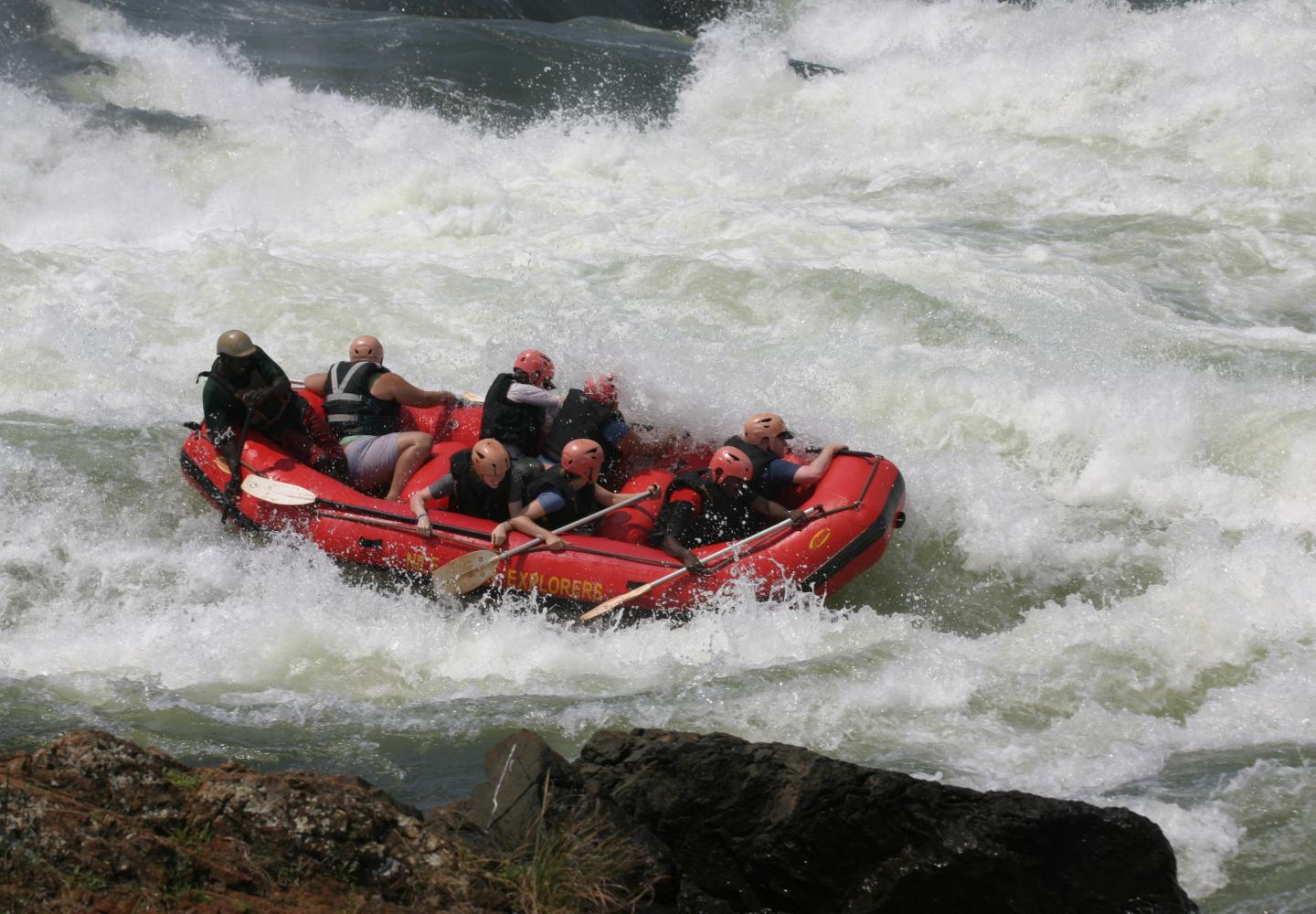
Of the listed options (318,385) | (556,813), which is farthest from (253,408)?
(556,813)

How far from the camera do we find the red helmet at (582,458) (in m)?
7.09

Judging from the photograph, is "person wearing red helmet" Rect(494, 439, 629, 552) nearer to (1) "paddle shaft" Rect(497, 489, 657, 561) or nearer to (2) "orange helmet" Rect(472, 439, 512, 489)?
(1) "paddle shaft" Rect(497, 489, 657, 561)

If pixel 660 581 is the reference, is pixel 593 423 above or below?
above

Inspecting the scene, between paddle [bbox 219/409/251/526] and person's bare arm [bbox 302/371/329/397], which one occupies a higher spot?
person's bare arm [bbox 302/371/329/397]

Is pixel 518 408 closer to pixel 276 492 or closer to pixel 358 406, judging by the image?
pixel 358 406

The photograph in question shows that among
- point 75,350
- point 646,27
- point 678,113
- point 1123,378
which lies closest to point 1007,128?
point 678,113

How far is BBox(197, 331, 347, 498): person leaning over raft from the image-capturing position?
24.5 feet

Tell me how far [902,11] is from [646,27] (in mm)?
4571

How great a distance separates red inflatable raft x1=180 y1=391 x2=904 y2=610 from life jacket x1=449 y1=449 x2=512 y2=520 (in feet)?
0.32

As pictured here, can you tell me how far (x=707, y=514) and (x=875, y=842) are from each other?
3.29 m

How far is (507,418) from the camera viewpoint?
7555 millimetres

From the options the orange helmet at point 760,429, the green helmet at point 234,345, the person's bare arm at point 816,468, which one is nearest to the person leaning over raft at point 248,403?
the green helmet at point 234,345

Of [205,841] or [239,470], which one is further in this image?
[239,470]

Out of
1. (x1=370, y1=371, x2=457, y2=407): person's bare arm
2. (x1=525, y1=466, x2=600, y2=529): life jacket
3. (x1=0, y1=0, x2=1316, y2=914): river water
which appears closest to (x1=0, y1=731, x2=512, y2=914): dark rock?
(x1=0, y1=0, x2=1316, y2=914): river water
